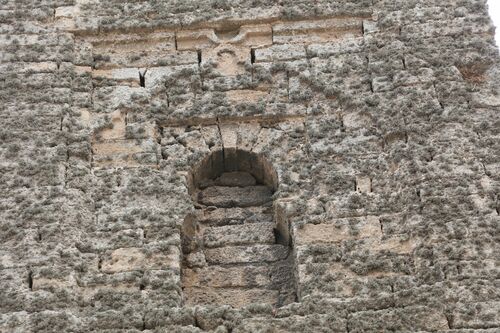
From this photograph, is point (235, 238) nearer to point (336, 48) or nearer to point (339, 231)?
point (339, 231)

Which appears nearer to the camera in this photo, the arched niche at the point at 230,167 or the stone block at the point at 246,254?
the stone block at the point at 246,254

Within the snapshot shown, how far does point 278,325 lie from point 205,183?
1.51 m

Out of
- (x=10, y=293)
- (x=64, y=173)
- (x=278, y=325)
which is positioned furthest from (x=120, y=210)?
(x=278, y=325)

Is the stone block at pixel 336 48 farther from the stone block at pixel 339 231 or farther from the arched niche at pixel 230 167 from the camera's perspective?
the stone block at pixel 339 231

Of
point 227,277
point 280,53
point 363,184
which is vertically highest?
point 280,53

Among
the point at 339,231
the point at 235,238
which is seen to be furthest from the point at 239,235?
the point at 339,231

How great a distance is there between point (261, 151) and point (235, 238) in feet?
2.12

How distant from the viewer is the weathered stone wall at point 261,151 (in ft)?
18.4

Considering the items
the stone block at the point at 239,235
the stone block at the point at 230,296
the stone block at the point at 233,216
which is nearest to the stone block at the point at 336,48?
the stone block at the point at 233,216

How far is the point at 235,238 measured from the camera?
20.8 ft

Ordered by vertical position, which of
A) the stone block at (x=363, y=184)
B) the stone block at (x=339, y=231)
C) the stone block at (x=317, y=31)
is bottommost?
the stone block at (x=339, y=231)

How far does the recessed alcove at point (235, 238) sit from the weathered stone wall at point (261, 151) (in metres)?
0.13

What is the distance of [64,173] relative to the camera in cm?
636

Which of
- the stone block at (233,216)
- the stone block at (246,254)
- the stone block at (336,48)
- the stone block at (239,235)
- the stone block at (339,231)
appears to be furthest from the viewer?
the stone block at (336,48)
